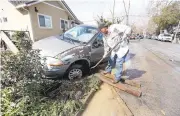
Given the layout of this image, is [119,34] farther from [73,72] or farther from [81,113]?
[81,113]

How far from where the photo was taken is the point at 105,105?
11.8 feet

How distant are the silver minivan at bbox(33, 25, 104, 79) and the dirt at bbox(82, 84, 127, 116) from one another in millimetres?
1085

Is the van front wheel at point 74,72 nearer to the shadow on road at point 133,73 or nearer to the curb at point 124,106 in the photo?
the curb at point 124,106

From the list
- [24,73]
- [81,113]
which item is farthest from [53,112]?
[24,73]

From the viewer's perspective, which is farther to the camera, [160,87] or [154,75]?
[154,75]

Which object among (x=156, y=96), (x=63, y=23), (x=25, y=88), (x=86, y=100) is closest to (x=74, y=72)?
(x=86, y=100)

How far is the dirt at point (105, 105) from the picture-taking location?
3.29 metres

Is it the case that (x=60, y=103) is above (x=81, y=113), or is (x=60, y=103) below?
above

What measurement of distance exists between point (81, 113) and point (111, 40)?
2.32m

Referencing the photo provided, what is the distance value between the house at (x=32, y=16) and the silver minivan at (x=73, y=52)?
7.16 meters

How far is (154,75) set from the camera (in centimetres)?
584

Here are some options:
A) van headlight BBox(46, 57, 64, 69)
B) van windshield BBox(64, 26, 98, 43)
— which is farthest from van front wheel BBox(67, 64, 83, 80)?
van windshield BBox(64, 26, 98, 43)

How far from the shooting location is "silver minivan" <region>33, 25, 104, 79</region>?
414cm

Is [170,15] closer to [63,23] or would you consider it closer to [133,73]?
[63,23]
